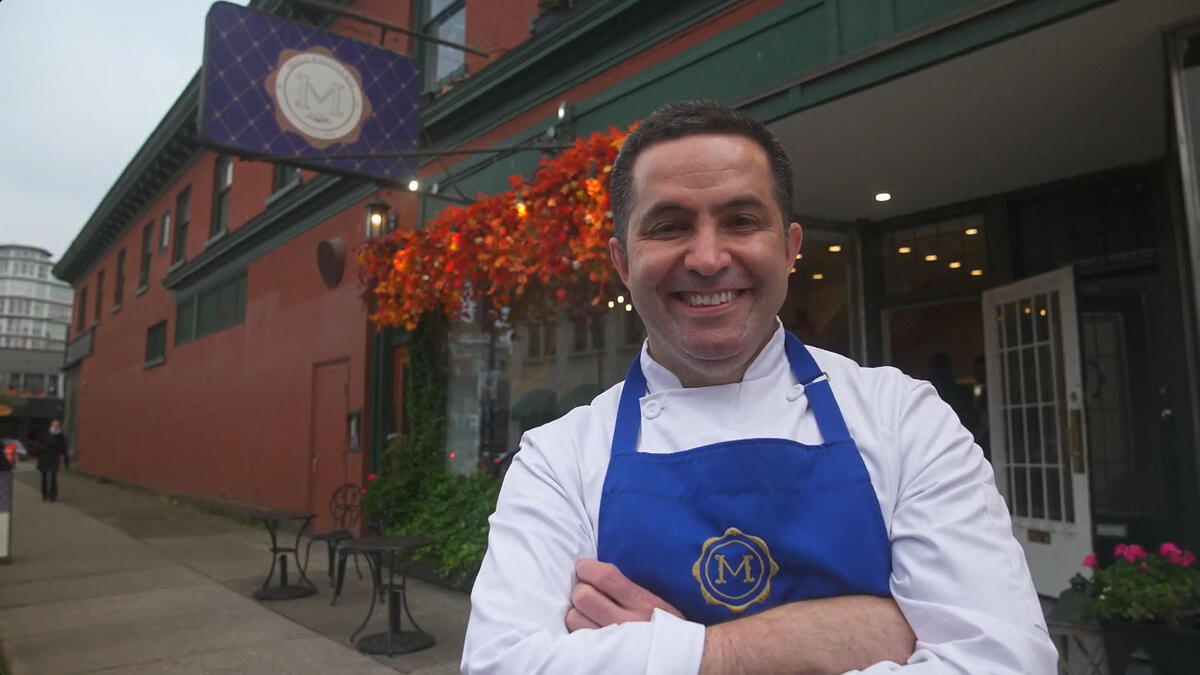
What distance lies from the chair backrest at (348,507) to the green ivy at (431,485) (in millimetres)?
711

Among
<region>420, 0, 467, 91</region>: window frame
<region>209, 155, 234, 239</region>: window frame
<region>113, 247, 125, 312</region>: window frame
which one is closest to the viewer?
<region>420, 0, 467, 91</region>: window frame

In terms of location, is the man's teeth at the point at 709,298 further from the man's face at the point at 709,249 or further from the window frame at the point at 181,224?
the window frame at the point at 181,224

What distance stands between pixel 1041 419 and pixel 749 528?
17.5 feet

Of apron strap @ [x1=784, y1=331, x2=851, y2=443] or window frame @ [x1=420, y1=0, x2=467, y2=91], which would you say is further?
window frame @ [x1=420, y1=0, x2=467, y2=91]

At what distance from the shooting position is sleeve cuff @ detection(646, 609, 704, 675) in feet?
4.09

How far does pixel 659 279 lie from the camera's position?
61.7 inches

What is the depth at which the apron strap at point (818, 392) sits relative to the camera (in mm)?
1458

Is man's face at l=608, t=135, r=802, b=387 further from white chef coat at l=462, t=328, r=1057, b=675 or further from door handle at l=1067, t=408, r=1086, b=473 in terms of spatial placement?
door handle at l=1067, t=408, r=1086, b=473

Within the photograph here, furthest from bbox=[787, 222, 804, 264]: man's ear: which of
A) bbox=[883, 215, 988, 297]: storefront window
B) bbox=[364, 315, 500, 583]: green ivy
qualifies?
bbox=[364, 315, 500, 583]: green ivy

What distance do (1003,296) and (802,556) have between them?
5513mm

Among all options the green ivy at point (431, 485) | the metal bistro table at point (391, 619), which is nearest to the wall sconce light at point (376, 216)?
the green ivy at point (431, 485)

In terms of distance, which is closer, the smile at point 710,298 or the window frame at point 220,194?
the smile at point 710,298

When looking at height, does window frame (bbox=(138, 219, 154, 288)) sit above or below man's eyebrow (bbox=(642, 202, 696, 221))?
above

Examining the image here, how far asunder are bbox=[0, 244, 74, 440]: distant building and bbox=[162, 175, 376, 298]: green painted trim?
25.8 metres
